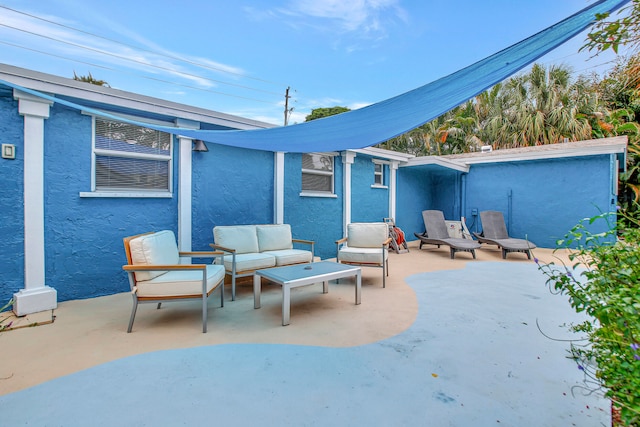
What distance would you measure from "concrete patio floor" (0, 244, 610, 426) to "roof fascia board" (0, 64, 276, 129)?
2.75 m

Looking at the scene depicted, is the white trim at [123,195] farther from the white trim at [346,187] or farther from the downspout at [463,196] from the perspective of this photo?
the downspout at [463,196]

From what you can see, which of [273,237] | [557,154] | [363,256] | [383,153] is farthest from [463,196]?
[273,237]

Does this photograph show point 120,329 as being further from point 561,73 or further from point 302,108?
point 302,108

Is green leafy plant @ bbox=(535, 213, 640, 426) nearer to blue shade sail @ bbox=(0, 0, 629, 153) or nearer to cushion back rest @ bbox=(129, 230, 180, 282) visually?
blue shade sail @ bbox=(0, 0, 629, 153)

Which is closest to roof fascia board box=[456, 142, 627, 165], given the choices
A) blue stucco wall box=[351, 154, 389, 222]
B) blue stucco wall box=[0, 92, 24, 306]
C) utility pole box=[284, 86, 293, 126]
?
blue stucco wall box=[351, 154, 389, 222]

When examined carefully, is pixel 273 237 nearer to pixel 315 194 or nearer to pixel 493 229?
pixel 315 194

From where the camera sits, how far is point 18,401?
2033mm

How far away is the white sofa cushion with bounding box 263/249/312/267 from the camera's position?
15.8ft

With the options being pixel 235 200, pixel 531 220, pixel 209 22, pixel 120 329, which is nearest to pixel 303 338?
pixel 120 329

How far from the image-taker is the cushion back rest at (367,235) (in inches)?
225

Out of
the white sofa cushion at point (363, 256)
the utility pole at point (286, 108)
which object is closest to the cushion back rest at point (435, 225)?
the white sofa cushion at point (363, 256)

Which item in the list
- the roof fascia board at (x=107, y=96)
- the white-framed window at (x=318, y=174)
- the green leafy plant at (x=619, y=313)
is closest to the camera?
the green leafy plant at (x=619, y=313)

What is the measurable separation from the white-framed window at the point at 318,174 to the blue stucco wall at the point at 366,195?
0.80 metres

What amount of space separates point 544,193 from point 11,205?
11.8 meters
